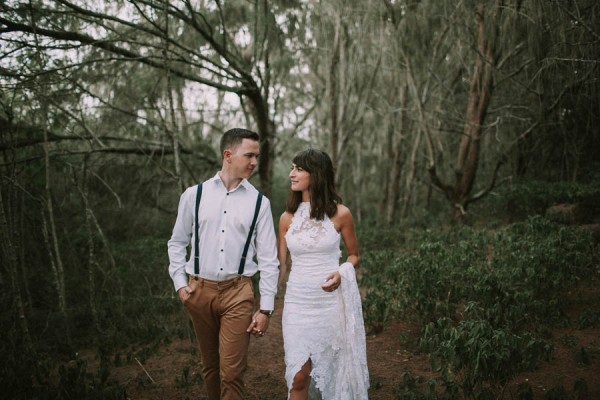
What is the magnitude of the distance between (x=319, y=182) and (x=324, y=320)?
0.96 m

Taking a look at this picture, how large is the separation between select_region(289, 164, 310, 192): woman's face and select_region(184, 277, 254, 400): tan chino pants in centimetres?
76

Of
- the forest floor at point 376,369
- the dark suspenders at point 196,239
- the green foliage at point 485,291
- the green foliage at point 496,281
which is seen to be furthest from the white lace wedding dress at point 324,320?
the green foliage at point 496,281

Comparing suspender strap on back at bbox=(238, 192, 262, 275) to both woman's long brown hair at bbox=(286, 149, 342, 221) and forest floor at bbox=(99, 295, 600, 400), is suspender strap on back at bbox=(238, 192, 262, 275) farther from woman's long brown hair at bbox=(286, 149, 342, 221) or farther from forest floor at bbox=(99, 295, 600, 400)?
forest floor at bbox=(99, 295, 600, 400)

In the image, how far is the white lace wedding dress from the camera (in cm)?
319

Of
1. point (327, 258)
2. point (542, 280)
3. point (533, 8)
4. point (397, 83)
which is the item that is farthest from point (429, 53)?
point (327, 258)

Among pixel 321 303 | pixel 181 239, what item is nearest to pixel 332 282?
pixel 321 303

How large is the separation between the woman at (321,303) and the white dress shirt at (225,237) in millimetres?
302

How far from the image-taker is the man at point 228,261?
2953 mm

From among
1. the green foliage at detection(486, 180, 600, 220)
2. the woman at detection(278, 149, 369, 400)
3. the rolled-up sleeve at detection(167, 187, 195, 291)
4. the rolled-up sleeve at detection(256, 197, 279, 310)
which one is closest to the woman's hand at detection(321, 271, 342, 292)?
the woman at detection(278, 149, 369, 400)

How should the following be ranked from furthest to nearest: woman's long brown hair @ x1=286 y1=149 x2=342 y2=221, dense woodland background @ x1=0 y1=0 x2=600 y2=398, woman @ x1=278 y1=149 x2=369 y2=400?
dense woodland background @ x1=0 y1=0 x2=600 y2=398, woman's long brown hair @ x1=286 y1=149 x2=342 y2=221, woman @ x1=278 y1=149 x2=369 y2=400

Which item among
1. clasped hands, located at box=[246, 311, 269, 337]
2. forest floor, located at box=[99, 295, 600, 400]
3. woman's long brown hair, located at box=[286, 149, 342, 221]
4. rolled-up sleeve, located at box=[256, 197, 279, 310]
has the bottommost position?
forest floor, located at box=[99, 295, 600, 400]

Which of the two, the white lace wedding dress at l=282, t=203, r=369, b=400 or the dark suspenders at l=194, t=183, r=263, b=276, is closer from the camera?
the dark suspenders at l=194, t=183, r=263, b=276

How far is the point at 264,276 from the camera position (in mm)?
3037

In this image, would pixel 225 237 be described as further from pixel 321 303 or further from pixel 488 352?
pixel 488 352
